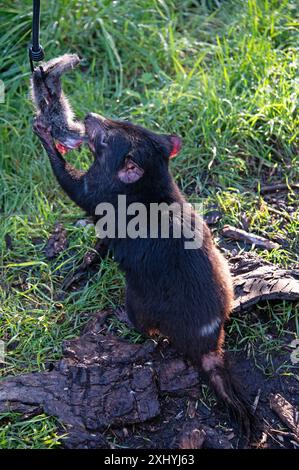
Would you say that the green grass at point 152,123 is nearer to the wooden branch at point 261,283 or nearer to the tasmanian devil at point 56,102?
the wooden branch at point 261,283

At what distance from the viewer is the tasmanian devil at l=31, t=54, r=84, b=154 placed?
3729 mm

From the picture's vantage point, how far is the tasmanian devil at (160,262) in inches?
133

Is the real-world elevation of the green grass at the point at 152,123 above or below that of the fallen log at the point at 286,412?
above

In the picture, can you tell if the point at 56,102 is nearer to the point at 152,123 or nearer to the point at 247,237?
the point at 152,123

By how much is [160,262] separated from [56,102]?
103 centimetres

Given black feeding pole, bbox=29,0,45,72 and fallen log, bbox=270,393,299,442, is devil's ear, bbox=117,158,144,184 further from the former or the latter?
fallen log, bbox=270,393,299,442

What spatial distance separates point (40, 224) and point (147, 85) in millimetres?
1351

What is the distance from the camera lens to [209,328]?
3.40 m

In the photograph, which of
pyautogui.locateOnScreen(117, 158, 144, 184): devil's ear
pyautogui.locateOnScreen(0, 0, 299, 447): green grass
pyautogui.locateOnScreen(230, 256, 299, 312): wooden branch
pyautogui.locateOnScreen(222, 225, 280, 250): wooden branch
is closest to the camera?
pyautogui.locateOnScreen(117, 158, 144, 184): devil's ear

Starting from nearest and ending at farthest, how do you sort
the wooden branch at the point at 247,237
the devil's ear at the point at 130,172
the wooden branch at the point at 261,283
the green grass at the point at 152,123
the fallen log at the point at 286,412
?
the fallen log at the point at 286,412
the devil's ear at the point at 130,172
the wooden branch at the point at 261,283
the green grass at the point at 152,123
the wooden branch at the point at 247,237

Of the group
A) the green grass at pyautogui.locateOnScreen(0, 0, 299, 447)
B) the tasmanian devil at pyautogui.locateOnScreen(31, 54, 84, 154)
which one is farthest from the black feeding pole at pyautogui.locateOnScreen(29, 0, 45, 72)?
the green grass at pyautogui.locateOnScreen(0, 0, 299, 447)

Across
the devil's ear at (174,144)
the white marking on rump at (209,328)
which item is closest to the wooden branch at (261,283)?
the white marking on rump at (209,328)

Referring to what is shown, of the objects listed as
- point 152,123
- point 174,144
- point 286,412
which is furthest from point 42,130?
point 286,412

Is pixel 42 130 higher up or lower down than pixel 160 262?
higher up
